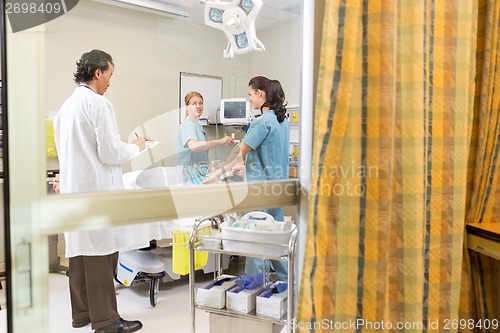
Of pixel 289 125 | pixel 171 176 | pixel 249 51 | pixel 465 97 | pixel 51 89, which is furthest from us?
pixel 249 51

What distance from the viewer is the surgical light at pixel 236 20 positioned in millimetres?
1418

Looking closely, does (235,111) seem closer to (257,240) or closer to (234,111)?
(234,111)

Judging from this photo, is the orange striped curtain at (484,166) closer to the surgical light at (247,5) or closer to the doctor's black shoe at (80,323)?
the surgical light at (247,5)

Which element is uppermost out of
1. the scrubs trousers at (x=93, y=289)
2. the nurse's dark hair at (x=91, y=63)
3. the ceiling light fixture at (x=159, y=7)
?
the ceiling light fixture at (x=159, y=7)

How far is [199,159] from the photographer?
4.74 feet

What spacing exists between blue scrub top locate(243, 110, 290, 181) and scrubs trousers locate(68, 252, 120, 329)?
54cm

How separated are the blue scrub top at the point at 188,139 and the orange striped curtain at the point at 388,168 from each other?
53 cm

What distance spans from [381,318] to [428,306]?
176 mm

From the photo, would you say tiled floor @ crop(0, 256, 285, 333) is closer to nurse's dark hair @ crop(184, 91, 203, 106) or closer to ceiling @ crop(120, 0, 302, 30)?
nurse's dark hair @ crop(184, 91, 203, 106)

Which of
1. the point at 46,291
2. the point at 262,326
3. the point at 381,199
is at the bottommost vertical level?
the point at 262,326

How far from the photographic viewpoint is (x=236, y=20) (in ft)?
4.70

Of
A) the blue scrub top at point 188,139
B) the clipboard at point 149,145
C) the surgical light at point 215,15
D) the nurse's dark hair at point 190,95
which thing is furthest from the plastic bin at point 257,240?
the surgical light at point 215,15

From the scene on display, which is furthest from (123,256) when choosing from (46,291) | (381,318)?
(381,318)

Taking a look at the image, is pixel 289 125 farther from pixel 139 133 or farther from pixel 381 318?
pixel 381 318
